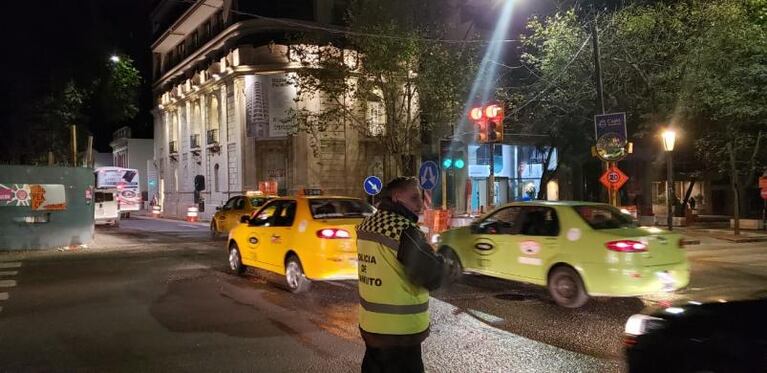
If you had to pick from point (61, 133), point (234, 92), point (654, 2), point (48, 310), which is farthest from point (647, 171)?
point (48, 310)

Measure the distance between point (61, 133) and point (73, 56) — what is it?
17.9 feet

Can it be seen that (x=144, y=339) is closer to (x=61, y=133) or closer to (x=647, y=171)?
(x=61, y=133)

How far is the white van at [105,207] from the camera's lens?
98.3 ft

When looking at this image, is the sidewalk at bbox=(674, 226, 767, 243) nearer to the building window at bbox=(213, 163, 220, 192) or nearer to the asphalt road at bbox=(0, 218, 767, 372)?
the asphalt road at bbox=(0, 218, 767, 372)

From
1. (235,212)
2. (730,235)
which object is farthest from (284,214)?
(730,235)

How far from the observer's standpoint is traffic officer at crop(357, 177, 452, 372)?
348 centimetres

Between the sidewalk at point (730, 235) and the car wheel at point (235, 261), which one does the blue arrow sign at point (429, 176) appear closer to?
the car wheel at point (235, 261)

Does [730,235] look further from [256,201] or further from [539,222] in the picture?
[256,201]

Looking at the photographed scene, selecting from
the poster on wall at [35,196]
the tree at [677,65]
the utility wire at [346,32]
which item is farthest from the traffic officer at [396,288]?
the utility wire at [346,32]

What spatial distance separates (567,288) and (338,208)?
4.06 m

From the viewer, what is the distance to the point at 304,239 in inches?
390

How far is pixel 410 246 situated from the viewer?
348 cm

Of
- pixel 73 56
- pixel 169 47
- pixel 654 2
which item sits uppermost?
pixel 169 47

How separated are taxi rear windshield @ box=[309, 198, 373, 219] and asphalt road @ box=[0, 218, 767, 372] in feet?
4.02
